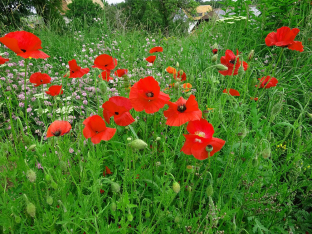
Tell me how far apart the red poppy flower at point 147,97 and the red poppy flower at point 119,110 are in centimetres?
8

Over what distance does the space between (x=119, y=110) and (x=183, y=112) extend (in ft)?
1.09

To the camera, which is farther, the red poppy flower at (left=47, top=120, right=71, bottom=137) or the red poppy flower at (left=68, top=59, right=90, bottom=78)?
the red poppy flower at (left=68, top=59, right=90, bottom=78)

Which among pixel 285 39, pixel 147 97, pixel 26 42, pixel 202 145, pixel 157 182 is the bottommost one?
pixel 157 182

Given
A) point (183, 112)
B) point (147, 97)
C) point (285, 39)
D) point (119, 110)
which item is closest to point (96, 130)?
point (119, 110)

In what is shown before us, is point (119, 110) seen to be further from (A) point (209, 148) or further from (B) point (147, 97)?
(A) point (209, 148)

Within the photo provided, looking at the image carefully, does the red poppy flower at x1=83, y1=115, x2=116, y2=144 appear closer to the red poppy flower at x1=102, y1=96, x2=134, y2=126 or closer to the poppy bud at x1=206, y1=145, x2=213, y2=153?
the red poppy flower at x1=102, y1=96, x2=134, y2=126

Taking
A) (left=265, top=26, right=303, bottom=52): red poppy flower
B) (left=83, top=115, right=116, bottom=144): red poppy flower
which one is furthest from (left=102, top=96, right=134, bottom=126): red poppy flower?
(left=265, top=26, right=303, bottom=52): red poppy flower

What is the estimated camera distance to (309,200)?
1543mm

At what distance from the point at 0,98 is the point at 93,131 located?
8.46 ft

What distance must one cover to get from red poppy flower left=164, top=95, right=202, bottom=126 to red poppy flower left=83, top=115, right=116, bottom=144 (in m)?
0.30

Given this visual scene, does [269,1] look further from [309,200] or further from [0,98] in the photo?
[0,98]

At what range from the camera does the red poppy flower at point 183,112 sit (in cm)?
106

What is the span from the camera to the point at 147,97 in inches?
43.9

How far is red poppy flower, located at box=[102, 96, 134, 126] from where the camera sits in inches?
44.7
